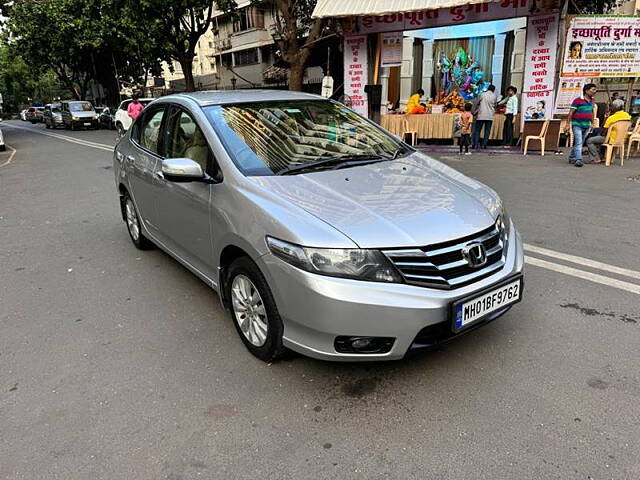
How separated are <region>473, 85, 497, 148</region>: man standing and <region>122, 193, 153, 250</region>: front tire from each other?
9711 millimetres

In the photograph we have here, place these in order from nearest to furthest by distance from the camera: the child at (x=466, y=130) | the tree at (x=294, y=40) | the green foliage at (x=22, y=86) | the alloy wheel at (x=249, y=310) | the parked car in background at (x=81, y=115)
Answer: the alloy wheel at (x=249, y=310)
the child at (x=466, y=130)
the tree at (x=294, y=40)
the parked car in background at (x=81, y=115)
the green foliage at (x=22, y=86)

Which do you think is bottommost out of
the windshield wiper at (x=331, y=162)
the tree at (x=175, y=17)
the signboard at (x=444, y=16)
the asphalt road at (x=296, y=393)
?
the asphalt road at (x=296, y=393)

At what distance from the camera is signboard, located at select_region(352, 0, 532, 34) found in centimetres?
1181

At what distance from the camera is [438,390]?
107 inches

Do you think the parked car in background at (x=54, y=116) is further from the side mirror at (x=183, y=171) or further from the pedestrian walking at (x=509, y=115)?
the side mirror at (x=183, y=171)

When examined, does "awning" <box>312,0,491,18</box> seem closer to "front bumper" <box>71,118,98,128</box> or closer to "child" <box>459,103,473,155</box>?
"child" <box>459,103,473,155</box>

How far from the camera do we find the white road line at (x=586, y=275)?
3.95 m

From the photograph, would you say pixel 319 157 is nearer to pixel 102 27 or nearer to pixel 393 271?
Answer: pixel 393 271

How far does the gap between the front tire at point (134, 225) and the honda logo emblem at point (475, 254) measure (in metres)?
3.56

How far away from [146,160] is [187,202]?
1.13 meters

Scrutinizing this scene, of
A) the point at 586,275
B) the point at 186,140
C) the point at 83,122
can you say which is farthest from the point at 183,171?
the point at 83,122

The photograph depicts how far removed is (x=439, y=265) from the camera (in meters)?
2.51

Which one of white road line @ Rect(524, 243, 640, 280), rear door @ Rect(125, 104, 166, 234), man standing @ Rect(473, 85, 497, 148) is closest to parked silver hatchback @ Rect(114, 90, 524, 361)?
rear door @ Rect(125, 104, 166, 234)

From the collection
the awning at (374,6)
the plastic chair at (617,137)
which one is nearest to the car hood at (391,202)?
the plastic chair at (617,137)
